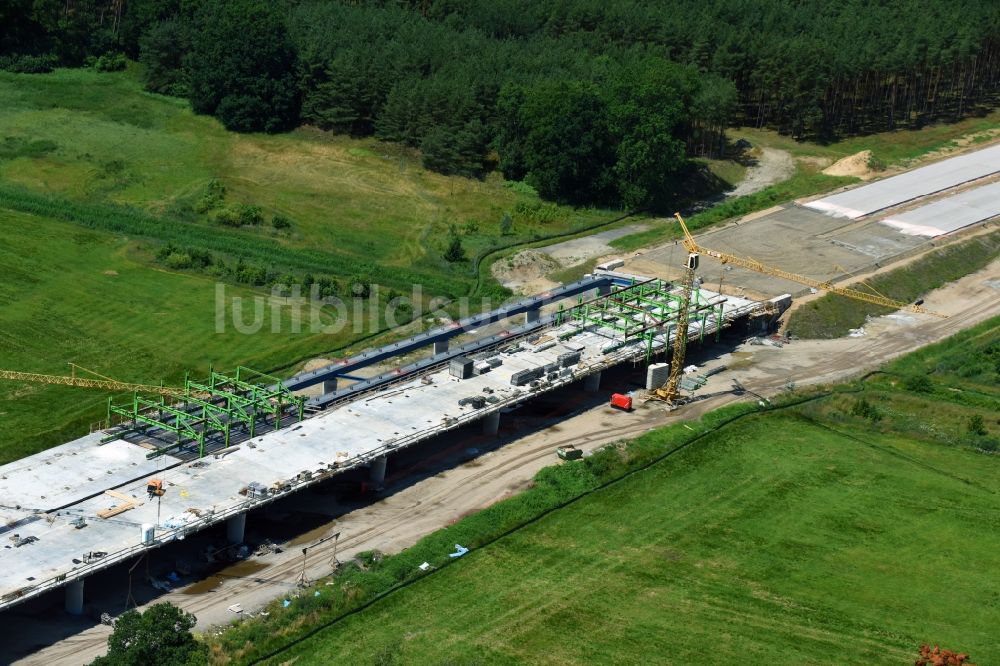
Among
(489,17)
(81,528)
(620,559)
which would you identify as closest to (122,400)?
(81,528)

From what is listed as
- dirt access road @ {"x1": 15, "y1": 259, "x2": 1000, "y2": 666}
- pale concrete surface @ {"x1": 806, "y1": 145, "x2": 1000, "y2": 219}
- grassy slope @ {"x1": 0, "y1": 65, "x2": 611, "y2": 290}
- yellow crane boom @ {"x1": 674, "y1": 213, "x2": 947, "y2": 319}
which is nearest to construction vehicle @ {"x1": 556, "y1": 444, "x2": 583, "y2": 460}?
dirt access road @ {"x1": 15, "y1": 259, "x2": 1000, "y2": 666}

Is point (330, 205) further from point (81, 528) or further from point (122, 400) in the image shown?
point (81, 528)

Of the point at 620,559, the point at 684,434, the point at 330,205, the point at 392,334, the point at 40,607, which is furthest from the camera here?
the point at 330,205

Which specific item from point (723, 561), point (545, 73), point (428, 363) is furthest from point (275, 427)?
point (545, 73)

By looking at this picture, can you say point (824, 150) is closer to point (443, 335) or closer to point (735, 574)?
point (443, 335)

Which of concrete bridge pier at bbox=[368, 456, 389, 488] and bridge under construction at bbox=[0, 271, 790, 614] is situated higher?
bridge under construction at bbox=[0, 271, 790, 614]

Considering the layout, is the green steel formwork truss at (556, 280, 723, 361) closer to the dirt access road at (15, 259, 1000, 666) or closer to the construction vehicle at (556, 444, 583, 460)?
the dirt access road at (15, 259, 1000, 666)
